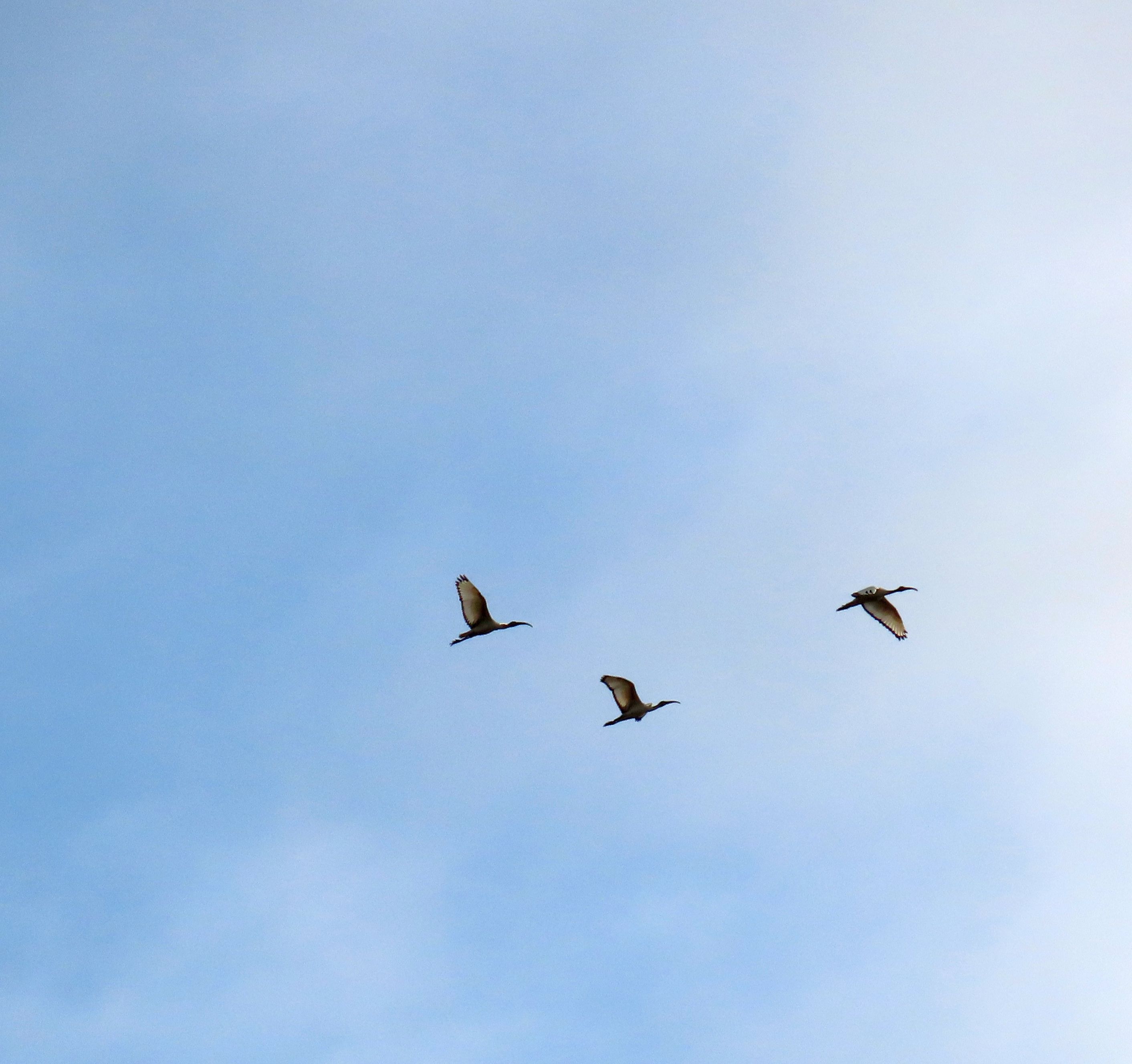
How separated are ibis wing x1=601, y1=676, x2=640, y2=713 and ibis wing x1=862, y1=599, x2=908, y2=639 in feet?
48.0

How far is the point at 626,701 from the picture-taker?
197 feet

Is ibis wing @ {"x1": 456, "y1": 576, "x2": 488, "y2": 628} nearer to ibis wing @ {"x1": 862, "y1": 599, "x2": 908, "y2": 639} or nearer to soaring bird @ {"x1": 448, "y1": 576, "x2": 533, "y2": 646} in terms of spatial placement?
soaring bird @ {"x1": 448, "y1": 576, "x2": 533, "y2": 646}

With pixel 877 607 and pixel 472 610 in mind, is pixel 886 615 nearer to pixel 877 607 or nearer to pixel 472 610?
pixel 877 607

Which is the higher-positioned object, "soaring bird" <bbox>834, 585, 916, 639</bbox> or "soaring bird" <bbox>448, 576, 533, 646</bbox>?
"soaring bird" <bbox>448, 576, 533, 646</bbox>

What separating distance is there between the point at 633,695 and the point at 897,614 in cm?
1628

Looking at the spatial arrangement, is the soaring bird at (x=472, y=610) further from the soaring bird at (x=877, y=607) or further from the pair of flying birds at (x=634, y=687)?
the soaring bird at (x=877, y=607)

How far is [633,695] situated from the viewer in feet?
195

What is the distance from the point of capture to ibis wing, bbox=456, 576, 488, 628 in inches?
2379

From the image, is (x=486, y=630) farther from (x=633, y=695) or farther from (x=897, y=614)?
(x=897, y=614)

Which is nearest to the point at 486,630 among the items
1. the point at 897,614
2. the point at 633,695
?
the point at 633,695

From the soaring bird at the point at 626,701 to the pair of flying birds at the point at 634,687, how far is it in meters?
0.02

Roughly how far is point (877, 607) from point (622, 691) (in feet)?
52.1

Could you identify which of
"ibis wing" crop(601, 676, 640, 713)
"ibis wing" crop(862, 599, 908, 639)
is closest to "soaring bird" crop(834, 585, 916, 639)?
"ibis wing" crop(862, 599, 908, 639)

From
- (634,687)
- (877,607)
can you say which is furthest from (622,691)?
(877,607)
